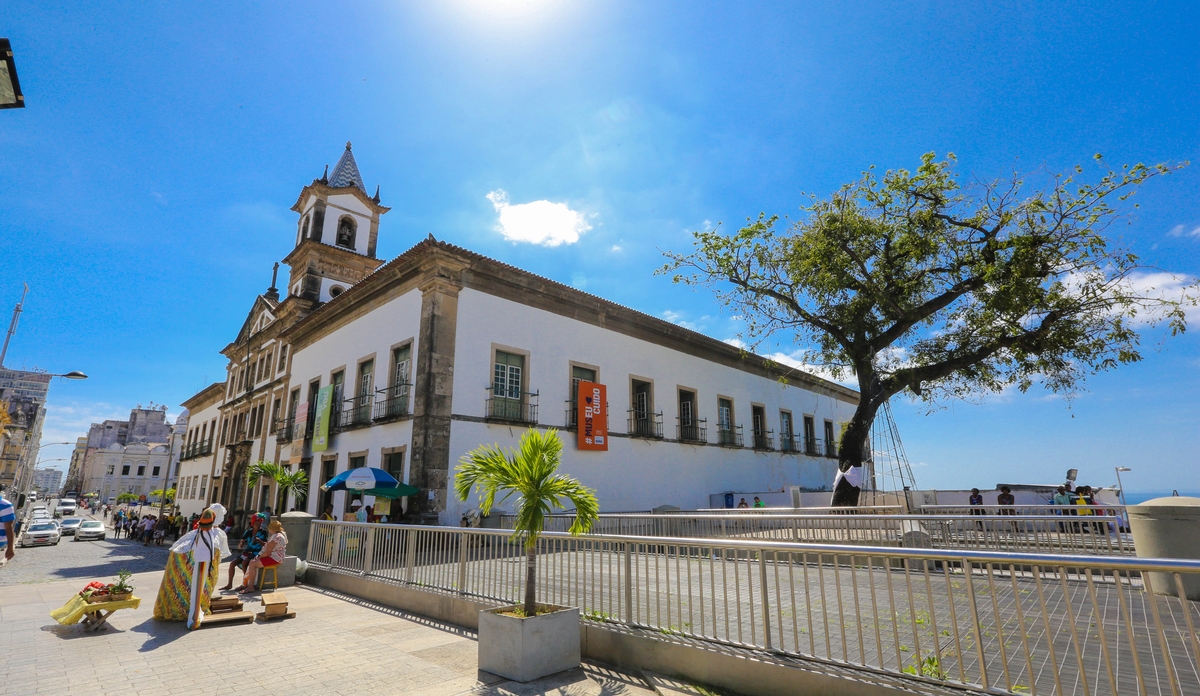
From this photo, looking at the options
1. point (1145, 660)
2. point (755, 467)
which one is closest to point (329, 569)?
point (1145, 660)

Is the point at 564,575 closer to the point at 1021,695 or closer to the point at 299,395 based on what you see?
the point at 1021,695

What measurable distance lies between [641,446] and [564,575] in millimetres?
16100

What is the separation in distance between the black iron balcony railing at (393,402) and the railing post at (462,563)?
10.7 meters

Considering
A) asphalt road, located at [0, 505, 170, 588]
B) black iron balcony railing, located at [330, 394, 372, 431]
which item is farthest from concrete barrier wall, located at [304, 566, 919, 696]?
black iron balcony railing, located at [330, 394, 372, 431]

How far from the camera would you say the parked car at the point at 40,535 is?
87.9 ft

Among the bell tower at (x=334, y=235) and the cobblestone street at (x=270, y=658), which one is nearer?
the cobblestone street at (x=270, y=658)

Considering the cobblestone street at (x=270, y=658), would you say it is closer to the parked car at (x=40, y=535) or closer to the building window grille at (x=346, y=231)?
the building window grille at (x=346, y=231)

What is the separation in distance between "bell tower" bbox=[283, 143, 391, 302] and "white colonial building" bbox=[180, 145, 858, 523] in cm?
8

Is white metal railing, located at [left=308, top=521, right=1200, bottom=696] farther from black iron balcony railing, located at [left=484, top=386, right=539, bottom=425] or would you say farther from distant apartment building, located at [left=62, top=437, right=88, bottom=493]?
distant apartment building, located at [left=62, top=437, right=88, bottom=493]

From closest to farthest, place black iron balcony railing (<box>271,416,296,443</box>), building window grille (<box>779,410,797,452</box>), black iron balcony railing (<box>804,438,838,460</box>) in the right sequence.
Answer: black iron balcony railing (<box>271,416,296,443</box>) < building window grille (<box>779,410,797,452</box>) < black iron balcony railing (<box>804,438,838,460</box>)

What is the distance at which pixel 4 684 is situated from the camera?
496cm

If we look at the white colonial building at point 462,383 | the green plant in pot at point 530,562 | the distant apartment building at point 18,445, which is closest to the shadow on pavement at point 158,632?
the green plant in pot at point 530,562

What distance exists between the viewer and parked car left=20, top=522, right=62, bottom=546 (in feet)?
A: 87.9

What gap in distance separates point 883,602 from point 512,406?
13299mm
